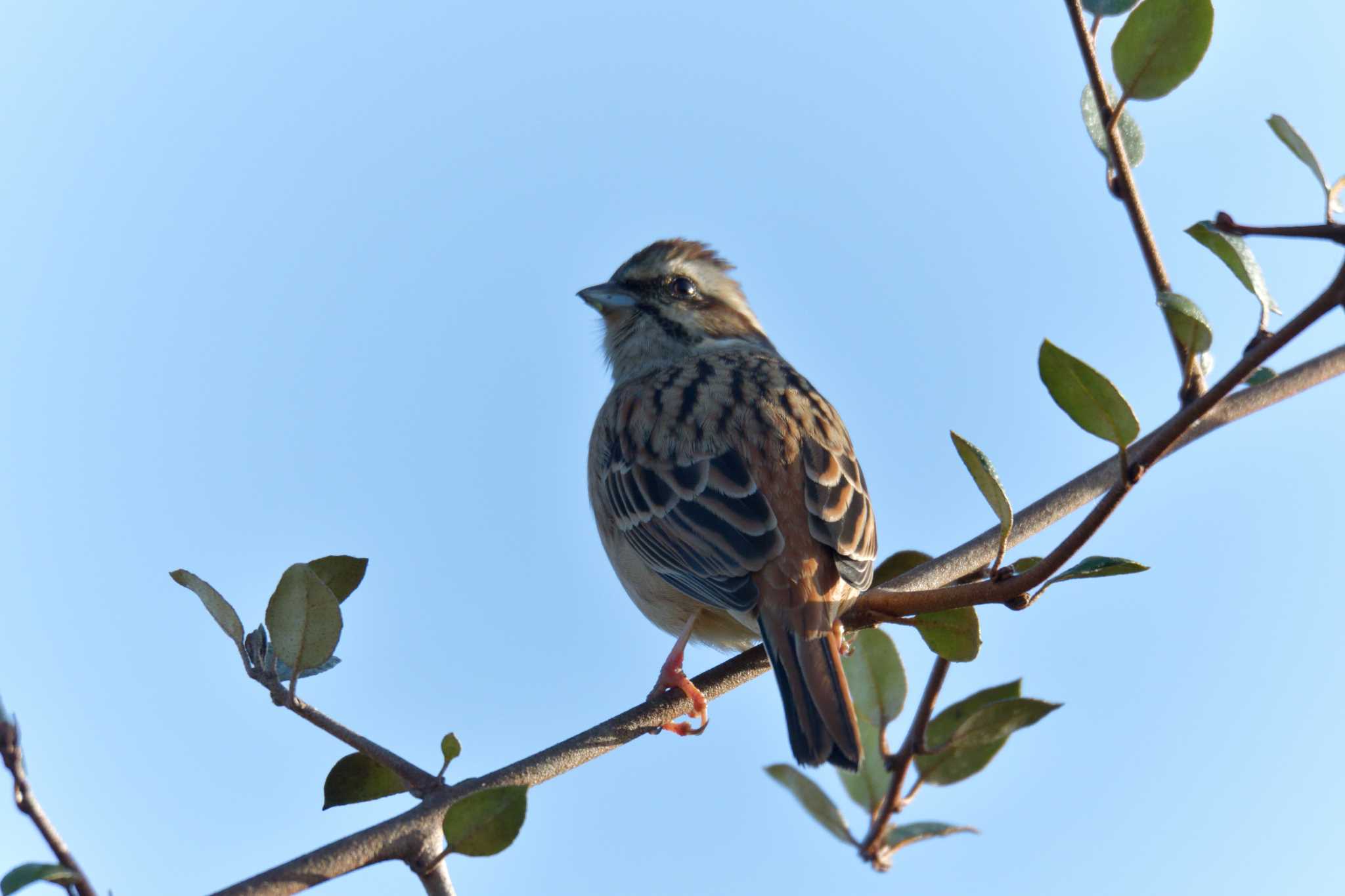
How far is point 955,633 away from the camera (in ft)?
10.3

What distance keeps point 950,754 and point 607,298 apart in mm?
4491

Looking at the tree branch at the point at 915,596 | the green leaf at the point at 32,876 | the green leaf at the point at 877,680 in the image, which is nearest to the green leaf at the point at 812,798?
the tree branch at the point at 915,596

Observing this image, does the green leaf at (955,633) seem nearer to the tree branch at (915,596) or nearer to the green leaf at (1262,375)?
the tree branch at (915,596)

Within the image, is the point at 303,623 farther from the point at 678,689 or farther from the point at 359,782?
the point at 678,689

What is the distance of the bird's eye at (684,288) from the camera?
276 inches

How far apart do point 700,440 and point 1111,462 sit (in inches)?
69.8

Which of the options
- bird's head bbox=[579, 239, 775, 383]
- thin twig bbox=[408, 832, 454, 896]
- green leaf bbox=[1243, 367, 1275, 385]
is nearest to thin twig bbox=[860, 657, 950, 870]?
thin twig bbox=[408, 832, 454, 896]

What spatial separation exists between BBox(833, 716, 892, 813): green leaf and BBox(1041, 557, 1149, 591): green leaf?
1.68 ft

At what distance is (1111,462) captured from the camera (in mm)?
3971

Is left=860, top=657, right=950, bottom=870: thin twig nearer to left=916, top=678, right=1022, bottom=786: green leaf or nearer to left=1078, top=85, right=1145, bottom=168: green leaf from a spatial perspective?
left=916, top=678, right=1022, bottom=786: green leaf

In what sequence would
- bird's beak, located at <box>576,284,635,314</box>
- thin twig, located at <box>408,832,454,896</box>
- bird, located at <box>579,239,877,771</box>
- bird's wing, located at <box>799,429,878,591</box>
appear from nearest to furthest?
thin twig, located at <box>408,832,454,896</box>, bird, located at <box>579,239,877,771</box>, bird's wing, located at <box>799,429,878,591</box>, bird's beak, located at <box>576,284,635,314</box>

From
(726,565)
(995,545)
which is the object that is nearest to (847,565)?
(726,565)

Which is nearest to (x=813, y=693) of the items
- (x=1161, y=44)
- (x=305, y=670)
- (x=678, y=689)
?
(x=678, y=689)

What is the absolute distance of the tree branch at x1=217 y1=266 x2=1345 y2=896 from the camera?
2598mm
